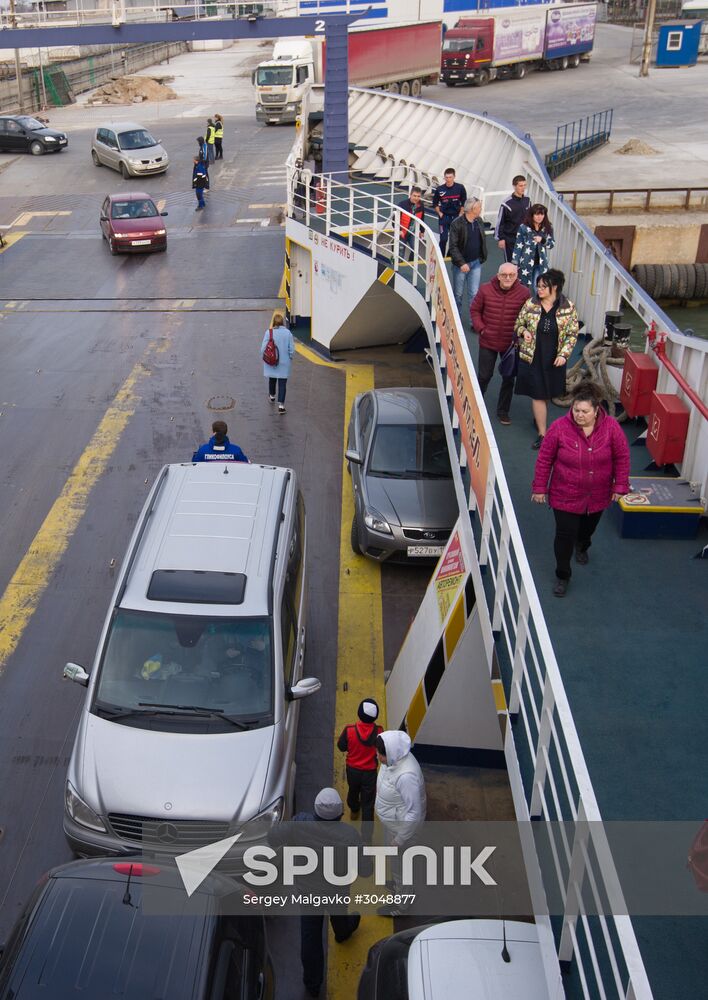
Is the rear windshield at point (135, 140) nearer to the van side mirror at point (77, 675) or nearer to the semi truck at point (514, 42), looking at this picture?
the semi truck at point (514, 42)

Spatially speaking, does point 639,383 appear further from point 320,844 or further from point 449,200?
point 449,200

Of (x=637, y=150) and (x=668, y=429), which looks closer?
(x=668, y=429)

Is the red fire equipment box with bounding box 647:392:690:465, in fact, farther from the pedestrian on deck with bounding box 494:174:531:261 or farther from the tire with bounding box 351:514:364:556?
the pedestrian on deck with bounding box 494:174:531:261

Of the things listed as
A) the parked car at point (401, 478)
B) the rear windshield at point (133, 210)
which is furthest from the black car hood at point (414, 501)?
the rear windshield at point (133, 210)

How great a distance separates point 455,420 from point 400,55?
31.9 metres

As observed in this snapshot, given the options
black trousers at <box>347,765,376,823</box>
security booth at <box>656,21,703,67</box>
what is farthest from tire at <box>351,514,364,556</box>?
security booth at <box>656,21,703,67</box>

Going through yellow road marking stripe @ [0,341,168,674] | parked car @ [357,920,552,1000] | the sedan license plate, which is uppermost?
parked car @ [357,920,552,1000]

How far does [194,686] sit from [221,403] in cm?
887

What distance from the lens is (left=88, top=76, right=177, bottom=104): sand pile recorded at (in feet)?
161

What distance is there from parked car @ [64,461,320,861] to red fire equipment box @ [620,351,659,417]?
3573mm

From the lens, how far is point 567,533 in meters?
6.83

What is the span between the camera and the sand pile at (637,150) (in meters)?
31.4

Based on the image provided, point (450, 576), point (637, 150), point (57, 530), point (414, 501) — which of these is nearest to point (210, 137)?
point (637, 150)

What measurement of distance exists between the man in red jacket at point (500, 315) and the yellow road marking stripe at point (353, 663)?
2533 millimetres
